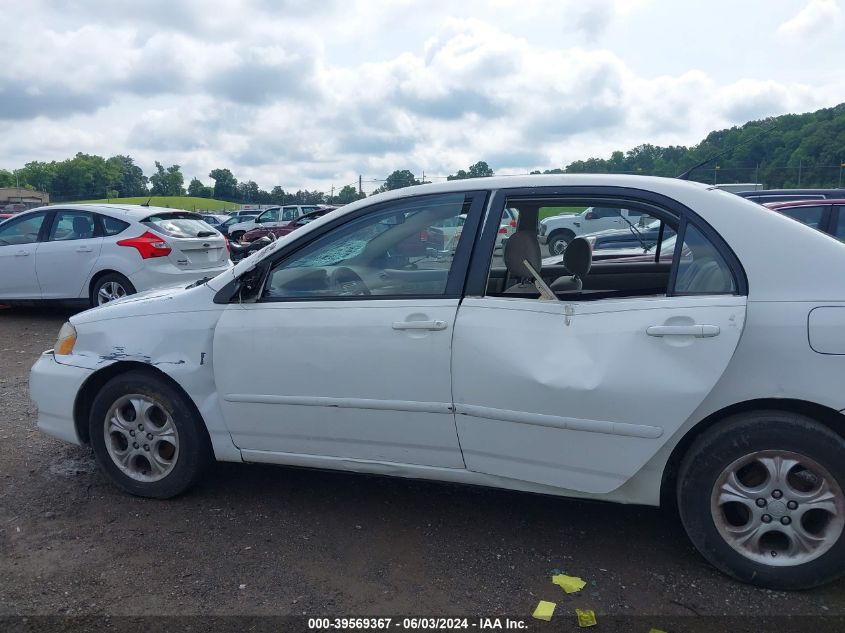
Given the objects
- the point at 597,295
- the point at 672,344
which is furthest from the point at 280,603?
the point at 597,295

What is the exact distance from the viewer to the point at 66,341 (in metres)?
3.96

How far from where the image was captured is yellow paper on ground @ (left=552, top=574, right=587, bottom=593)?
9.65 ft

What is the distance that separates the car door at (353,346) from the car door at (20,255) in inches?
288

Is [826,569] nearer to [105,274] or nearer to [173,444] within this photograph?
[173,444]

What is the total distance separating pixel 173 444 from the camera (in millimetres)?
3730

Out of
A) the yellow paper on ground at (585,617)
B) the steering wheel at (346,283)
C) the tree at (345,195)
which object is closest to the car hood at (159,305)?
the steering wheel at (346,283)

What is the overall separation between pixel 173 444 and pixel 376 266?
1.44 m

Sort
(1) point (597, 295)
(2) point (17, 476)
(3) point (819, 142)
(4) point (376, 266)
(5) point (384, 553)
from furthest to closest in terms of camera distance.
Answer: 1. (3) point (819, 142)
2. (2) point (17, 476)
3. (1) point (597, 295)
4. (4) point (376, 266)
5. (5) point (384, 553)

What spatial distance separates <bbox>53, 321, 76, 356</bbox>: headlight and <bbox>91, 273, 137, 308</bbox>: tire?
537cm

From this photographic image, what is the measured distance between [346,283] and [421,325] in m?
0.53

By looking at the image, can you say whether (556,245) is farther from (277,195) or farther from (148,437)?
(277,195)

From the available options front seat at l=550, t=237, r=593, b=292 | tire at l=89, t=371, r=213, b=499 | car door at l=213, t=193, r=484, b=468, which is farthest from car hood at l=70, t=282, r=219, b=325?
front seat at l=550, t=237, r=593, b=292

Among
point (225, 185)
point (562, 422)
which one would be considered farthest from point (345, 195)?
point (225, 185)

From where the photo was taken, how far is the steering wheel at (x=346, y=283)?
11.3ft
